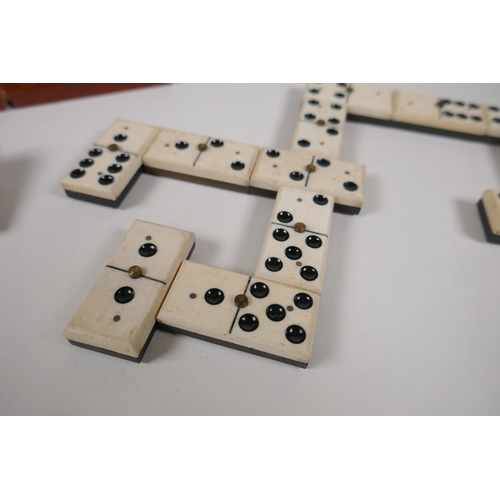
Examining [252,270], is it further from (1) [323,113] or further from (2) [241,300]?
(1) [323,113]

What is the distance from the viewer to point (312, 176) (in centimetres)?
181

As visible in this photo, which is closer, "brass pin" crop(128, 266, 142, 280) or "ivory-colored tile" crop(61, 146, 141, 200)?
"brass pin" crop(128, 266, 142, 280)

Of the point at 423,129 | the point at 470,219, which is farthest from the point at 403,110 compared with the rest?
the point at 470,219

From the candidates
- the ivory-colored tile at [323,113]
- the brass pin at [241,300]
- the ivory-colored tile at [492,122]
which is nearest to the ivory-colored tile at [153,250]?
the brass pin at [241,300]

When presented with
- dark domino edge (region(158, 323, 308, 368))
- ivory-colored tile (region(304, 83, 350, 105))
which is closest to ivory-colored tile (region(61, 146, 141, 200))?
dark domino edge (region(158, 323, 308, 368))

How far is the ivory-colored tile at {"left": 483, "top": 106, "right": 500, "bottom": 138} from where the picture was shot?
2.26m

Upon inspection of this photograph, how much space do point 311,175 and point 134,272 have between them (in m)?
0.95

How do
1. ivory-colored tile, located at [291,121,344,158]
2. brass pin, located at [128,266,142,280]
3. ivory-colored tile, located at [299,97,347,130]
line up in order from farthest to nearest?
ivory-colored tile, located at [299,97,347,130], ivory-colored tile, located at [291,121,344,158], brass pin, located at [128,266,142,280]

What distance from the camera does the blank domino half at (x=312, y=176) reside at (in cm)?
176

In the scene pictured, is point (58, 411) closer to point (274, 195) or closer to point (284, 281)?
point (284, 281)

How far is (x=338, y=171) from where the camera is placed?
1.83m

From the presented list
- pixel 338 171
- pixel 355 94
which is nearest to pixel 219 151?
pixel 338 171

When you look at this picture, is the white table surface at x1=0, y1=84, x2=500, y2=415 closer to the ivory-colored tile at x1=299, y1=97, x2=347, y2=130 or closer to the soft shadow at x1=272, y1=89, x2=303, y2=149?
the soft shadow at x1=272, y1=89, x2=303, y2=149

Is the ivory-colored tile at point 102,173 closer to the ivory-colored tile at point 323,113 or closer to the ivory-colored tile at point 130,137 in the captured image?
the ivory-colored tile at point 130,137
